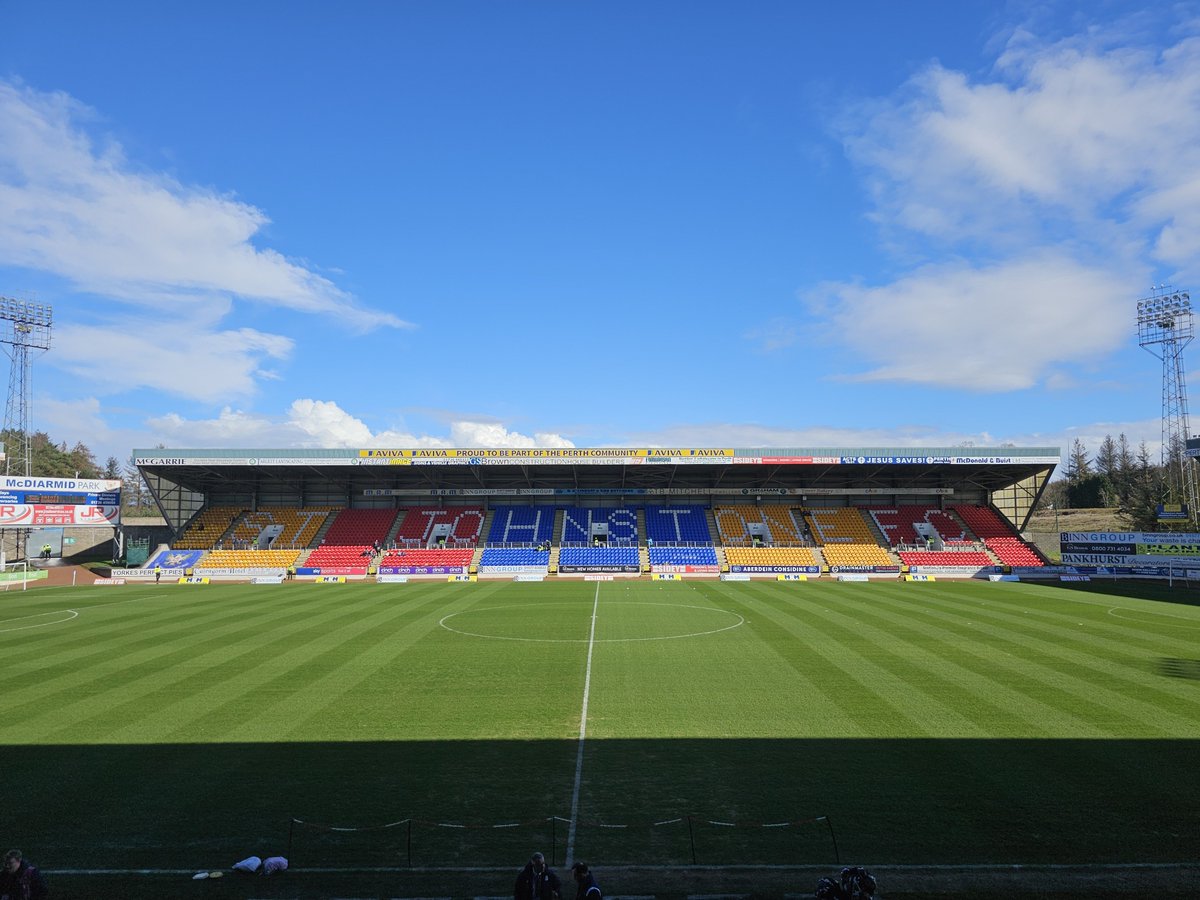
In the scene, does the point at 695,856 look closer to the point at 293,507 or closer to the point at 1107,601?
the point at 1107,601

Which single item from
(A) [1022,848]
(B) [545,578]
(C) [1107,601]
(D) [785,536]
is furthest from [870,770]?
(D) [785,536]

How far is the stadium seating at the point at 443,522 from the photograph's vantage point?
2447 inches

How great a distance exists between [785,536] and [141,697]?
174ft

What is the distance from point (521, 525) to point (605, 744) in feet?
162

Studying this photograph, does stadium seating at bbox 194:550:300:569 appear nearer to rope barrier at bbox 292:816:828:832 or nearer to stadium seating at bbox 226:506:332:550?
stadium seating at bbox 226:506:332:550

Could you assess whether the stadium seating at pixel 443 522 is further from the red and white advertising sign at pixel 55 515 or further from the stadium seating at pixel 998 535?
the stadium seating at pixel 998 535

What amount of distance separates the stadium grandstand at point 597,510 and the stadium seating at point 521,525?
0.64 feet

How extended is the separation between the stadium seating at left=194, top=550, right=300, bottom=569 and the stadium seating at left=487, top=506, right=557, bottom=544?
17693 millimetres

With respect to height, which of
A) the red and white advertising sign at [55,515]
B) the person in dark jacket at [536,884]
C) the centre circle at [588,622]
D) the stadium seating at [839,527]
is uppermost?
the red and white advertising sign at [55,515]

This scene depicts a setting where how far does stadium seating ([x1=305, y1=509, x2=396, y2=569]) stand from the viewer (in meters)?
57.2

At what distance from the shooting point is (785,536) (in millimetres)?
61875

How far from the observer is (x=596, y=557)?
189 ft

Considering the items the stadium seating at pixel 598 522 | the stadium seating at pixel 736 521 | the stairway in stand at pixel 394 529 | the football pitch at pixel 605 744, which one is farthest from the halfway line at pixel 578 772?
the stairway in stand at pixel 394 529

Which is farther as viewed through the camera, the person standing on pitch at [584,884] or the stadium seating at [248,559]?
the stadium seating at [248,559]
